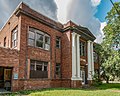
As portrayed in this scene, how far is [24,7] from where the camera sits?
1848 centimetres

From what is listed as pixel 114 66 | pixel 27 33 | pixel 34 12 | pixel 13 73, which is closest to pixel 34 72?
pixel 13 73

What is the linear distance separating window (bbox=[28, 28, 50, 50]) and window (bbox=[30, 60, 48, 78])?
202cm

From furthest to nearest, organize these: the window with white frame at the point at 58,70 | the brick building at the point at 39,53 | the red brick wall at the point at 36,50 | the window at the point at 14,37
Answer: the window with white frame at the point at 58,70, the window at the point at 14,37, the red brick wall at the point at 36,50, the brick building at the point at 39,53

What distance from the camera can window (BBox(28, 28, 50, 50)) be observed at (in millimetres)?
19058

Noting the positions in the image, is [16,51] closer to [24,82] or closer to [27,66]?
[27,66]

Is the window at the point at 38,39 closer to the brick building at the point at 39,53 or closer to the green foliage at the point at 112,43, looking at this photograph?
the brick building at the point at 39,53

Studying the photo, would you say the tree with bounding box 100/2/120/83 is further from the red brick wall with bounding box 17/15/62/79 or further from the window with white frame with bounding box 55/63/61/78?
the red brick wall with bounding box 17/15/62/79

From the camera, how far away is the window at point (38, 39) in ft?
62.5

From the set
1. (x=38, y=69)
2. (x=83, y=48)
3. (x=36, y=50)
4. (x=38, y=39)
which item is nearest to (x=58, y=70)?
(x=38, y=69)

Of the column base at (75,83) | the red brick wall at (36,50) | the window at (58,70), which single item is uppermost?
the red brick wall at (36,50)

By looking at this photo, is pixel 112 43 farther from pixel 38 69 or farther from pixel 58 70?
pixel 38 69

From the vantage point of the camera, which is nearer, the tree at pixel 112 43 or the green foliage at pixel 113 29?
the tree at pixel 112 43

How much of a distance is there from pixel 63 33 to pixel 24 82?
9602mm

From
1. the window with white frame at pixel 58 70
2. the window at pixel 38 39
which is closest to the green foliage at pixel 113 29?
the window with white frame at pixel 58 70
